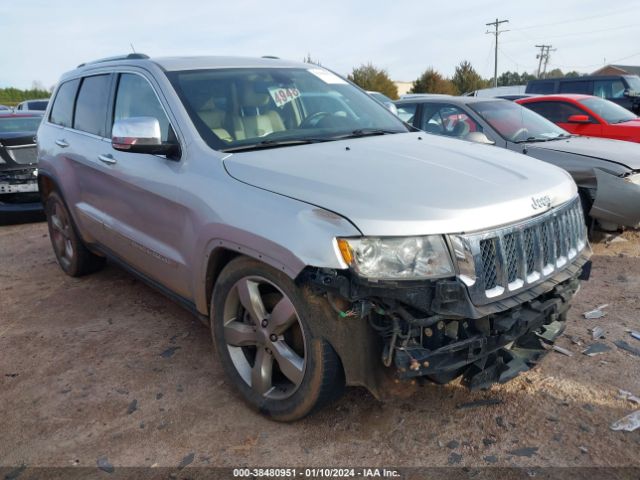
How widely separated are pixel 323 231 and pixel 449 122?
4963mm

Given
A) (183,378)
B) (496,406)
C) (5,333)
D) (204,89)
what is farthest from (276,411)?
(5,333)

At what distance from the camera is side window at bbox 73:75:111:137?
13.6ft

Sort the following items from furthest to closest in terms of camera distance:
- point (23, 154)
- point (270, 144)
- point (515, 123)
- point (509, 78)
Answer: point (509, 78), point (23, 154), point (515, 123), point (270, 144)

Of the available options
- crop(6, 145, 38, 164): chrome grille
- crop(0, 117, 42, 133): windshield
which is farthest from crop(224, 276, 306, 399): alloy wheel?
crop(0, 117, 42, 133): windshield

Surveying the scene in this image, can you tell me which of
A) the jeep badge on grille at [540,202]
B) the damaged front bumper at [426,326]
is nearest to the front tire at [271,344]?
the damaged front bumper at [426,326]

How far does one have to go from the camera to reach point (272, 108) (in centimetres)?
347

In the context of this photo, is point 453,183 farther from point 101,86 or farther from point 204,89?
point 101,86

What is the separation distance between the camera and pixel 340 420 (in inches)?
111

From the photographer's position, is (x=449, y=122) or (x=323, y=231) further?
(x=449, y=122)

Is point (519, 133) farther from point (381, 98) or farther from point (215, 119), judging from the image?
point (381, 98)

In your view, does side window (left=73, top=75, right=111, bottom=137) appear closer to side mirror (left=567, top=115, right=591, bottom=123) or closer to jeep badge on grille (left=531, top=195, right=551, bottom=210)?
jeep badge on grille (left=531, top=195, right=551, bottom=210)

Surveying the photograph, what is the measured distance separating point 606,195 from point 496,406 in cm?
334

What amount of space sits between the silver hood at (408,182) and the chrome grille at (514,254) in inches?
2.2

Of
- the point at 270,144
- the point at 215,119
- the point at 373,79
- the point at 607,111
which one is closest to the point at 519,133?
the point at 607,111
